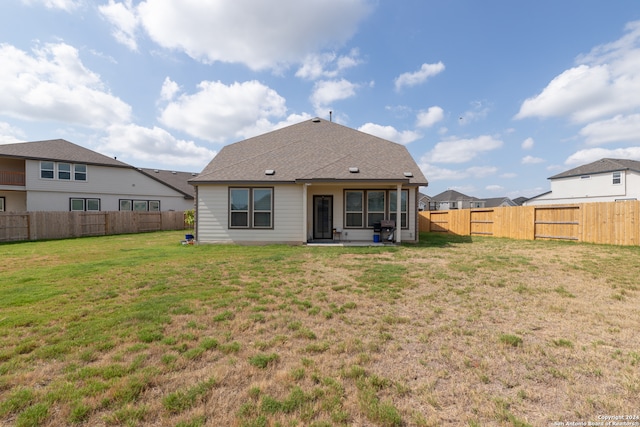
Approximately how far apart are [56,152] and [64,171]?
189cm

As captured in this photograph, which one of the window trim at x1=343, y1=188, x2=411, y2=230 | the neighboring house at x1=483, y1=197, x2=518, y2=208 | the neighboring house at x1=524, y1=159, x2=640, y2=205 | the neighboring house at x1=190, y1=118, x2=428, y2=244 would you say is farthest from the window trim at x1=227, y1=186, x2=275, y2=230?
the neighboring house at x1=483, y1=197, x2=518, y2=208

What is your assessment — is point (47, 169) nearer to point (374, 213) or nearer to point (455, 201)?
point (374, 213)

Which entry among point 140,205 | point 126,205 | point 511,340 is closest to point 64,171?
point 126,205

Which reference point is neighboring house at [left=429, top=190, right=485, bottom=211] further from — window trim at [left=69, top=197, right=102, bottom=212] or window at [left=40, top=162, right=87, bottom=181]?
window at [left=40, top=162, right=87, bottom=181]

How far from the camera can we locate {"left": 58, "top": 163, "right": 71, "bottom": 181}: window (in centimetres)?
2029

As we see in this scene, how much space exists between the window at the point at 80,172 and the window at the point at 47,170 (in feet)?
4.13

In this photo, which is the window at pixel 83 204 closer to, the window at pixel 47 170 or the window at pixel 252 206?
the window at pixel 47 170

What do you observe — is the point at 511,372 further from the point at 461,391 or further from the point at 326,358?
the point at 326,358

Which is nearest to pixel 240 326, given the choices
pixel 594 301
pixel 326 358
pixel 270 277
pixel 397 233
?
pixel 326 358

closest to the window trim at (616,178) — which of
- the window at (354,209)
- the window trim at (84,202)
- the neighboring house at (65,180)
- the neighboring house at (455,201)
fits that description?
the neighboring house at (455,201)

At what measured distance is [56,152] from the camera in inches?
822

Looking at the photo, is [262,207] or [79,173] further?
[79,173]

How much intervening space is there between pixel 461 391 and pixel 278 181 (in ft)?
34.2

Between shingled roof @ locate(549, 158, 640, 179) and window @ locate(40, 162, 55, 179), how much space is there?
50.2 metres
